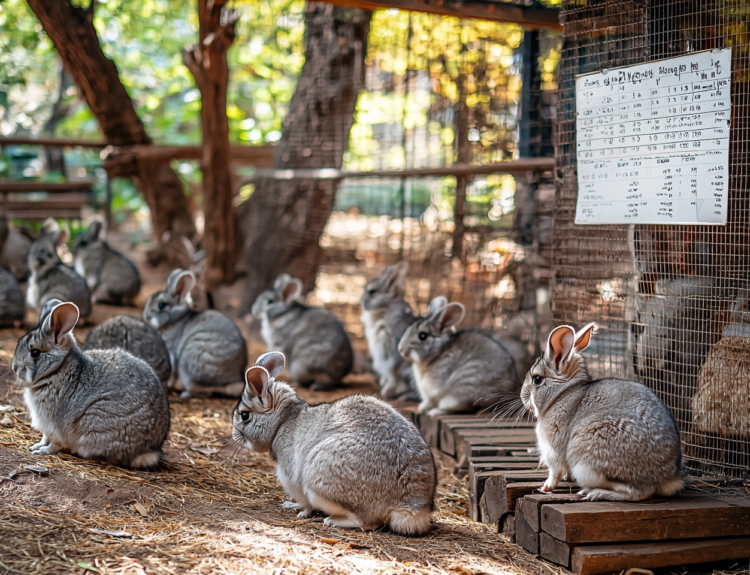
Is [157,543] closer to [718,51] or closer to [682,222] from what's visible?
[682,222]

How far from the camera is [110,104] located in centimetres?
1105

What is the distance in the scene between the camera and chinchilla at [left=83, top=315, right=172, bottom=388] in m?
6.65

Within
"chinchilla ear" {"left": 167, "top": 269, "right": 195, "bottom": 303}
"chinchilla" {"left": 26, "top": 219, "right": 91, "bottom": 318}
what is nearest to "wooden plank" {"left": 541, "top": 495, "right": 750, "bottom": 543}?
"chinchilla ear" {"left": 167, "top": 269, "right": 195, "bottom": 303}

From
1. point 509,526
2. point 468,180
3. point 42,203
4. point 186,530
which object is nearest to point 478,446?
point 509,526

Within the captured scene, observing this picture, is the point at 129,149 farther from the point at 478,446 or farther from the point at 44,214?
the point at 478,446

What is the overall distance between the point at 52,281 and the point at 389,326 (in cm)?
420

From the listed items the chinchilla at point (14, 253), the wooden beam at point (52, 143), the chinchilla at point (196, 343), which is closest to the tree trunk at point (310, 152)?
the wooden beam at point (52, 143)

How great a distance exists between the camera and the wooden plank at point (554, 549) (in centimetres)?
407

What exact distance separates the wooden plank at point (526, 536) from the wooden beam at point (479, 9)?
4.32 m

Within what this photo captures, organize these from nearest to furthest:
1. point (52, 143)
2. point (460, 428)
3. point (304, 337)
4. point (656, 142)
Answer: point (656, 142) → point (460, 428) → point (304, 337) → point (52, 143)

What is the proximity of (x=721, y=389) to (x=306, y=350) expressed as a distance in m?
4.56

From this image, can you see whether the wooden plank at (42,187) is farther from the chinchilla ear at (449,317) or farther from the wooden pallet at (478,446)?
the wooden pallet at (478,446)

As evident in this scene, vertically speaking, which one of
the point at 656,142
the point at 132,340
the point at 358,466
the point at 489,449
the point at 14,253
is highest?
the point at 656,142

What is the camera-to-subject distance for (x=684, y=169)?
500 cm
